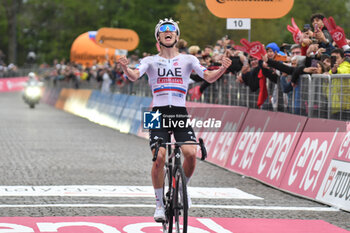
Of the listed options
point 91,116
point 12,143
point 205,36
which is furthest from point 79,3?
→ point 12,143

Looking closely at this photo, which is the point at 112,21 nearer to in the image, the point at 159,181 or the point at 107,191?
the point at 107,191

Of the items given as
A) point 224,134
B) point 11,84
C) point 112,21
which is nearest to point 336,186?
point 224,134

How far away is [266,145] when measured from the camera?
44.8 feet

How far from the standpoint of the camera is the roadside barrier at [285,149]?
10914 mm

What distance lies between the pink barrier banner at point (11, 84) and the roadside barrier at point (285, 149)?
2084 inches

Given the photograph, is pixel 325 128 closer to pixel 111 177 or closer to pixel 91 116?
pixel 111 177

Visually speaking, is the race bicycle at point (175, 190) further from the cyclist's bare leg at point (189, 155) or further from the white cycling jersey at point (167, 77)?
the white cycling jersey at point (167, 77)

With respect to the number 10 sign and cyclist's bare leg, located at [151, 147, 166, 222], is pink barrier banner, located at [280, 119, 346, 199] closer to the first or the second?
cyclist's bare leg, located at [151, 147, 166, 222]

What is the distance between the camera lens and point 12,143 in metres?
→ 20.4

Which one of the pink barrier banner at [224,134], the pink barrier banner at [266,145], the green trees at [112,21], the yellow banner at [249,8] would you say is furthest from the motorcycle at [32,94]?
the green trees at [112,21]

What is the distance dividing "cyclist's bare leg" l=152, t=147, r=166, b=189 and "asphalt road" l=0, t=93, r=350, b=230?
1.32m

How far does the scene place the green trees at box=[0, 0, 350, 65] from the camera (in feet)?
298

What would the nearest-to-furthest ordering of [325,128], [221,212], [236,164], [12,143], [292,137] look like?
[221,212], [325,128], [292,137], [236,164], [12,143]

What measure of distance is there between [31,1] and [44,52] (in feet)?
26.7
